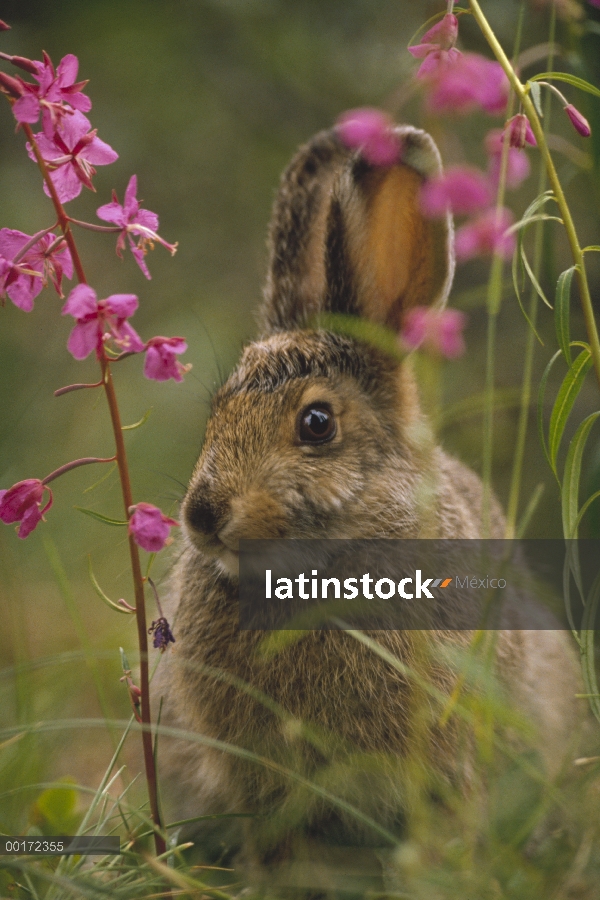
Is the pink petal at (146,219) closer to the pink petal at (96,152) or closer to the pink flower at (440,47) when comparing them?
the pink petal at (96,152)

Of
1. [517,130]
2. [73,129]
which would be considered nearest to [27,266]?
[73,129]

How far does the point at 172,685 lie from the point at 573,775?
3.63 feet

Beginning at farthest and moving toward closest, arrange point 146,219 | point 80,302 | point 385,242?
1. point 385,242
2. point 146,219
3. point 80,302

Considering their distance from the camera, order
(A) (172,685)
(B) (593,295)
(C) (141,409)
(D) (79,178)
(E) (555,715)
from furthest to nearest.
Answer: (C) (141,409)
(B) (593,295)
(E) (555,715)
(A) (172,685)
(D) (79,178)

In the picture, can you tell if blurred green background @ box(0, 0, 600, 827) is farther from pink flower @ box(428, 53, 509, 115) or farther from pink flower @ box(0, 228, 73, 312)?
pink flower @ box(428, 53, 509, 115)

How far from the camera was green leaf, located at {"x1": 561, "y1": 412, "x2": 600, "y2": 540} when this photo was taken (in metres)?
1.95

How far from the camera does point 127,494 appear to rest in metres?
1.87

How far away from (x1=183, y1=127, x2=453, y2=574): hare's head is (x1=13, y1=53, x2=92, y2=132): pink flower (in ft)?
2.83

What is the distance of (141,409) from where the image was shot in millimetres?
4254

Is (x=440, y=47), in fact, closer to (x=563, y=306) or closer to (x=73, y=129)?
(x=563, y=306)

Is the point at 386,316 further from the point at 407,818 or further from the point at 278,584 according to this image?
the point at 407,818

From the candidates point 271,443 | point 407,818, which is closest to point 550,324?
point 271,443

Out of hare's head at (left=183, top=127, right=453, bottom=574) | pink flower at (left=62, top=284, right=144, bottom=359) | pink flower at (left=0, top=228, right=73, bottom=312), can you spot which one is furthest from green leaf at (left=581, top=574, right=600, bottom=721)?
pink flower at (left=0, top=228, right=73, bottom=312)

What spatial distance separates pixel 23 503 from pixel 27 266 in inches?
19.6
